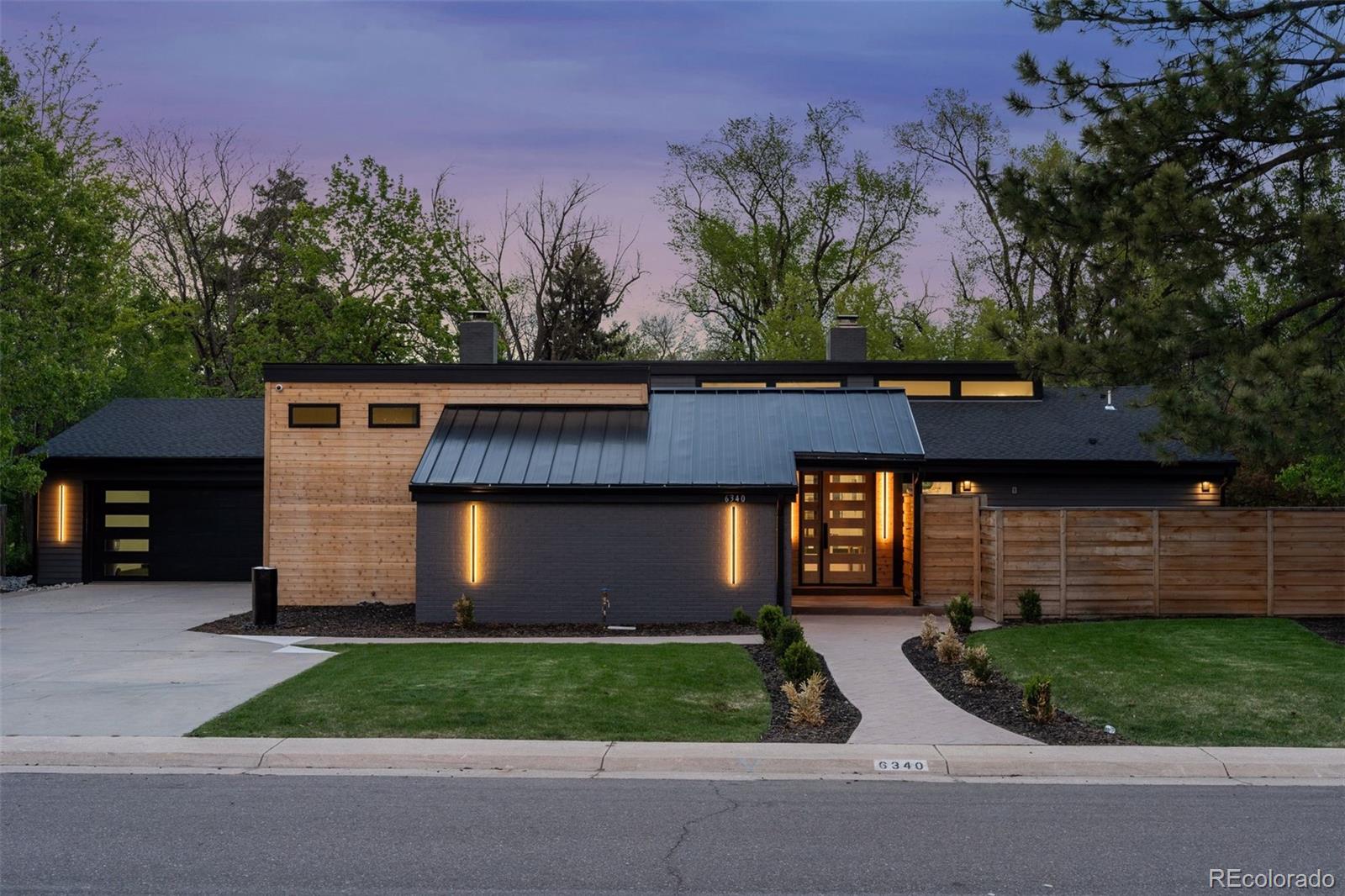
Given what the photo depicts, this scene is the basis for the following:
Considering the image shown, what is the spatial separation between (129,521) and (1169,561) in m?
24.0

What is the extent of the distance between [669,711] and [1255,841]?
5.66 m

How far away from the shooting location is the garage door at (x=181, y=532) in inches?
1045

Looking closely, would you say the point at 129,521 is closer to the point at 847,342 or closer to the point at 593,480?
the point at 593,480

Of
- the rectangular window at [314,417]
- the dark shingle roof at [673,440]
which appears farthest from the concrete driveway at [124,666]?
the dark shingle roof at [673,440]

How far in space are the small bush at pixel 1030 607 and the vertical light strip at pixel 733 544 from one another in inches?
194

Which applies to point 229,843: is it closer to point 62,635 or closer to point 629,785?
point 629,785

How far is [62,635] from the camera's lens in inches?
672

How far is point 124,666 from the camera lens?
14.2 metres

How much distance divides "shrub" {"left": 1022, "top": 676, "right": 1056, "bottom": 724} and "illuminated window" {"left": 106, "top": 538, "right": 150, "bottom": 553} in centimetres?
2313

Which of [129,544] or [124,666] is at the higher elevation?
[129,544]

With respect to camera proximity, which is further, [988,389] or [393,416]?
[988,389]

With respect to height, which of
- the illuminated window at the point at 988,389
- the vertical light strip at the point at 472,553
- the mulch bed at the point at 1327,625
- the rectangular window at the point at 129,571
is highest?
the illuminated window at the point at 988,389

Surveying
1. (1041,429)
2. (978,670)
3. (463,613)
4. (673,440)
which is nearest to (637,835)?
(978,670)

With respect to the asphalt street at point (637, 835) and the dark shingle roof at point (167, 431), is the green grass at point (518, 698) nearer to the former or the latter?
the asphalt street at point (637, 835)
